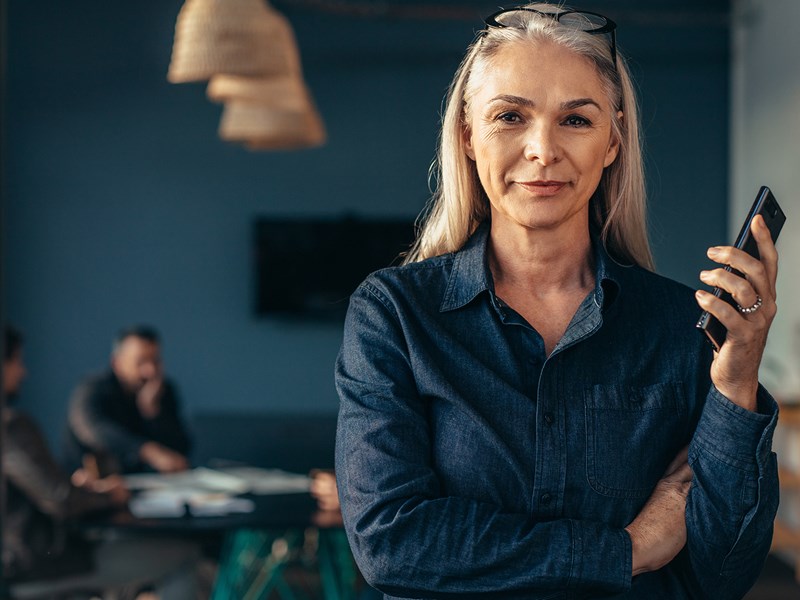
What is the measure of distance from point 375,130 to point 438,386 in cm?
727

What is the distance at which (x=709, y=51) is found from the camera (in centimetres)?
839

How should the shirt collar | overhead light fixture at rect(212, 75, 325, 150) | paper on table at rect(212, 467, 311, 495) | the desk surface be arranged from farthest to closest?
overhead light fixture at rect(212, 75, 325, 150) < paper on table at rect(212, 467, 311, 495) < the desk surface < the shirt collar

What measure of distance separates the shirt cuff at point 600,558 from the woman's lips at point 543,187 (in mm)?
399

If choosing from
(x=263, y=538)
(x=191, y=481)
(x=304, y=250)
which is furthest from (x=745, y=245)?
(x=304, y=250)

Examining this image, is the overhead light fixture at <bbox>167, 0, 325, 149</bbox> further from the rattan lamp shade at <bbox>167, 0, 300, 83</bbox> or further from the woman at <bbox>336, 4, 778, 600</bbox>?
the woman at <bbox>336, 4, 778, 600</bbox>

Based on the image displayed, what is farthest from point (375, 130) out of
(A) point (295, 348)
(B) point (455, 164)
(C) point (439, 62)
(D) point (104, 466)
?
(B) point (455, 164)

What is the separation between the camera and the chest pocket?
1.34 metres

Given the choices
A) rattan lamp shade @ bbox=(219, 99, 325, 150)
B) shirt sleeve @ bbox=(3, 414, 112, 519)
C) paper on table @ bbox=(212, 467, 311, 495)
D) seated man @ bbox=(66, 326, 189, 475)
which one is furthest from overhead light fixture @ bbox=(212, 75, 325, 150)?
shirt sleeve @ bbox=(3, 414, 112, 519)

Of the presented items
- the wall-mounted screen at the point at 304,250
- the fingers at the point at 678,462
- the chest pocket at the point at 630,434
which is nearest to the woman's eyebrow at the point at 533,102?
the chest pocket at the point at 630,434

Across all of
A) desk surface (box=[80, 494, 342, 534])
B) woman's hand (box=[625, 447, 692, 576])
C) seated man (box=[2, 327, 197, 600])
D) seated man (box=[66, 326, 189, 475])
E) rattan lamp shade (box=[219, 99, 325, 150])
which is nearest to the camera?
woman's hand (box=[625, 447, 692, 576])

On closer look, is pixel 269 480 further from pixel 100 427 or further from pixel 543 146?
pixel 543 146

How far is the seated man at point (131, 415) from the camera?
5.03m

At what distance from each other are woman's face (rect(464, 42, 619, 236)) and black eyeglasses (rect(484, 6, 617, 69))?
46 mm

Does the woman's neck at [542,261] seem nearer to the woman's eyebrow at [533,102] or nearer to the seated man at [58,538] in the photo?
the woman's eyebrow at [533,102]
